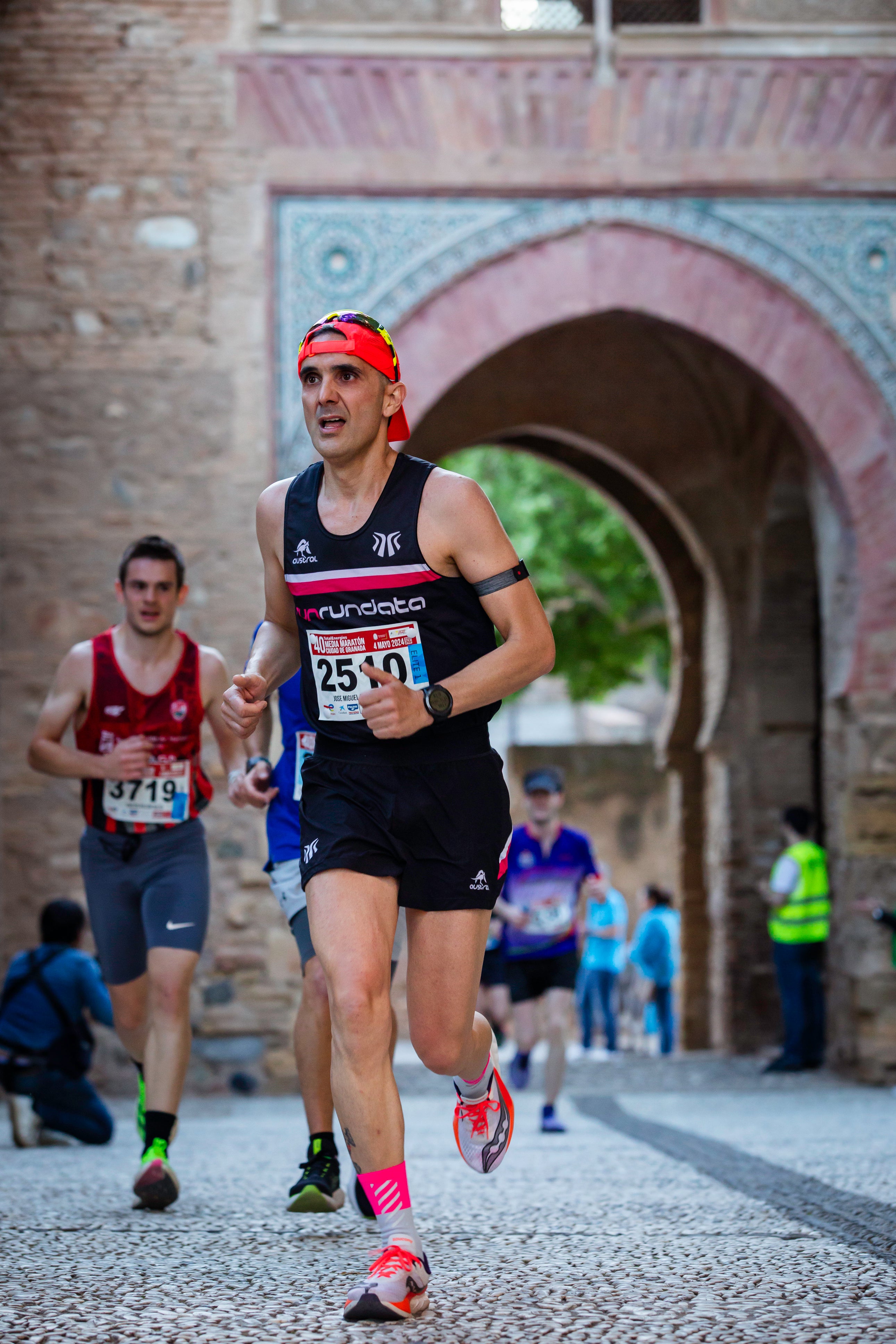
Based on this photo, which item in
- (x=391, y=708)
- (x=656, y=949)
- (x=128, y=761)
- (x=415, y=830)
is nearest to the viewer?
(x=391, y=708)

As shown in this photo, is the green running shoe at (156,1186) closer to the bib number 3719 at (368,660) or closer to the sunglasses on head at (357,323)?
the bib number 3719 at (368,660)

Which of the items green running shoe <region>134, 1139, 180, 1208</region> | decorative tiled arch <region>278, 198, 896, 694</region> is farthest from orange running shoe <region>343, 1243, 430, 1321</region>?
decorative tiled arch <region>278, 198, 896, 694</region>

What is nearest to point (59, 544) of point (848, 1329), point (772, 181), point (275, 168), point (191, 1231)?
point (275, 168)

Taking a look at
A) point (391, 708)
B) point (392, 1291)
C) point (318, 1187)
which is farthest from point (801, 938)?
point (392, 1291)

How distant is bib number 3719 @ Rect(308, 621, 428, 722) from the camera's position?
3.41 metres

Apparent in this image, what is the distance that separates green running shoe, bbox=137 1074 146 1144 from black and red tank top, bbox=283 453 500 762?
1795mm

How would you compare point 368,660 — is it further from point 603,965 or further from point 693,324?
point 603,965

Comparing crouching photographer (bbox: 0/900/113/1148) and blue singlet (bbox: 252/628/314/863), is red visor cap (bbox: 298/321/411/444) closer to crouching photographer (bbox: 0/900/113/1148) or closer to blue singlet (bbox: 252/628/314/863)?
blue singlet (bbox: 252/628/314/863)

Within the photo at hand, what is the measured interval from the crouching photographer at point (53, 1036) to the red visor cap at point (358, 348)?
4.47 metres

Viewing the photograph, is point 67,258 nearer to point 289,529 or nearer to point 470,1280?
point 289,529

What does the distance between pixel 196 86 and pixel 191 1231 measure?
8.51 metres

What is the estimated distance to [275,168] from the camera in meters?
10.7

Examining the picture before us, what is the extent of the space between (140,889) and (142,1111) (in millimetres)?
667

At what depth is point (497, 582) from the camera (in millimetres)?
3389
